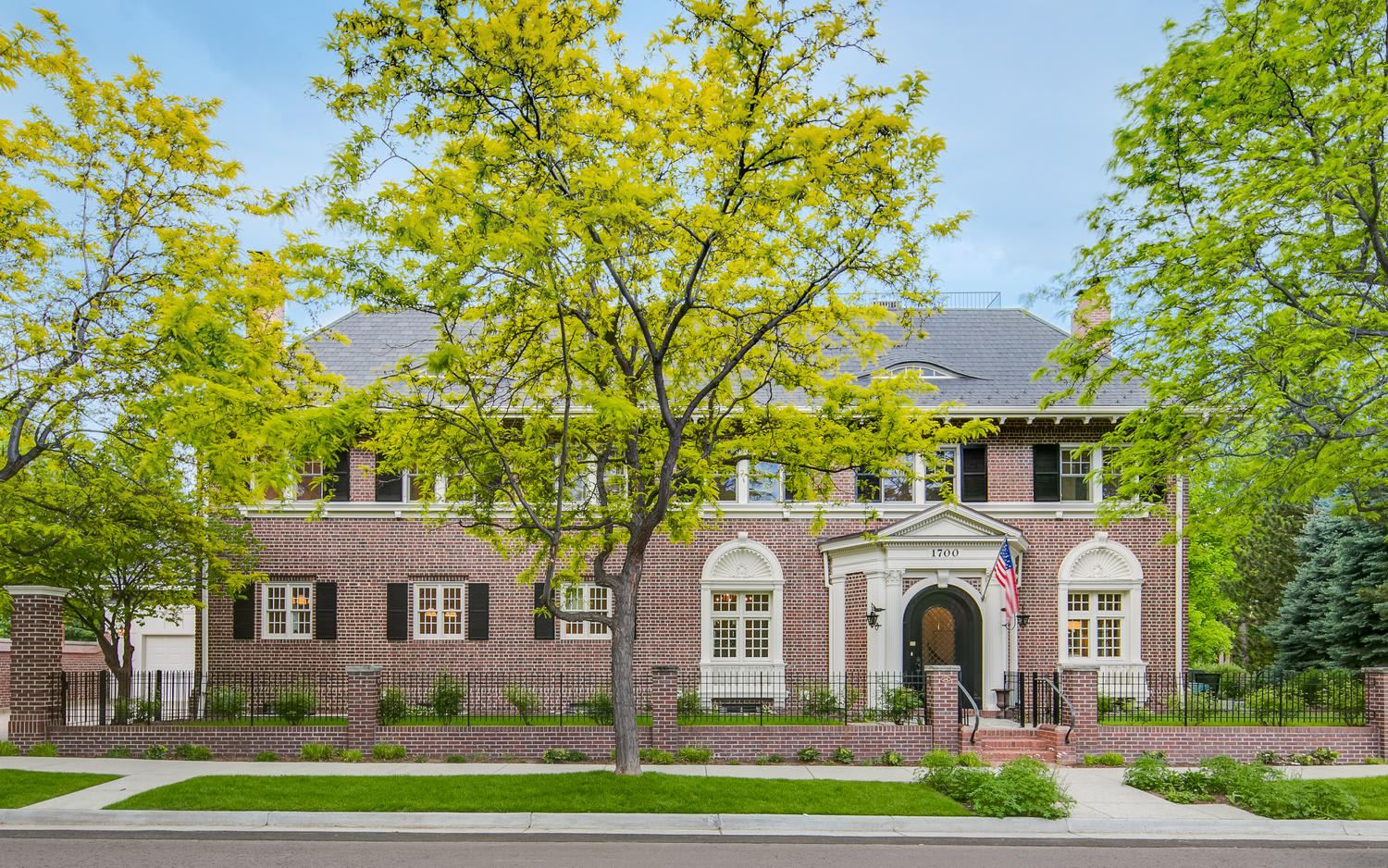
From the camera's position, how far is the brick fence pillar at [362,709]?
1639 centimetres

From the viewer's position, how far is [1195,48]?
48.0ft

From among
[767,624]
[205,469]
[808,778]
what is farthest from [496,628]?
[808,778]

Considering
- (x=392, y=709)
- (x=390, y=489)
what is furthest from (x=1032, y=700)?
(x=390, y=489)

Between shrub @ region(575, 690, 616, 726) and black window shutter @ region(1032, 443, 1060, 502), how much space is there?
35.3 feet

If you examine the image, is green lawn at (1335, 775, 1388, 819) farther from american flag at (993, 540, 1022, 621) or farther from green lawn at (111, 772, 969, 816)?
american flag at (993, 540, 1022, 621)

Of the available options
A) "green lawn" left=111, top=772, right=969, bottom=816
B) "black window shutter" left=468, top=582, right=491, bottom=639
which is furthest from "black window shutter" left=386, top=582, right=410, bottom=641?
"green lawn" left=111, top=772, right=969, bottom=816

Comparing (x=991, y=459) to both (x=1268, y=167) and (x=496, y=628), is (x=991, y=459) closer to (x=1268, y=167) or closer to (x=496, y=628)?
(x=1268, y=167)

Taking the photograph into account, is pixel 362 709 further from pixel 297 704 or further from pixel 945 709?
pixel 945 709

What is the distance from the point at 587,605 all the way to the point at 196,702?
8.21 m

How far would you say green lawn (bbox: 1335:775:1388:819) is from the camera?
12414 millimetres

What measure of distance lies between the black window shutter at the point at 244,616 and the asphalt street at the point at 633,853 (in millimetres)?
11600

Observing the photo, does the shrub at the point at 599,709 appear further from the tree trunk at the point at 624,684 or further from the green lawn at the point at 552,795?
the green lawn at the point at 552,795

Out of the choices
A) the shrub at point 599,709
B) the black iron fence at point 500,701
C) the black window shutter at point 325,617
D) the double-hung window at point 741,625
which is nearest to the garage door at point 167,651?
the black window shutter at point 325,617

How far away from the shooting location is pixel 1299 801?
12.3m
